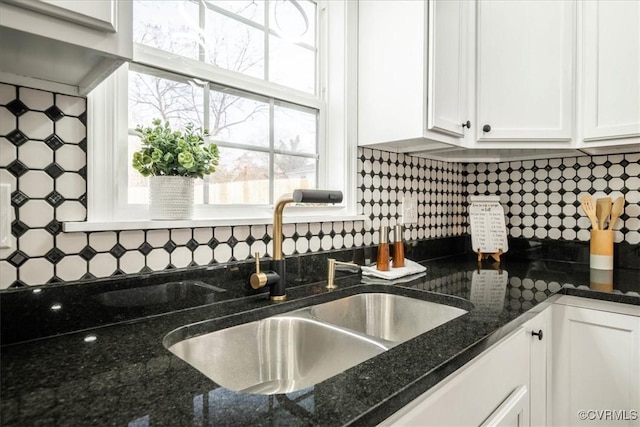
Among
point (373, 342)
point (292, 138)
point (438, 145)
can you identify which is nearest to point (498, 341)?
point (373, 342)

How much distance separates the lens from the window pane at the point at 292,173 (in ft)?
4.61

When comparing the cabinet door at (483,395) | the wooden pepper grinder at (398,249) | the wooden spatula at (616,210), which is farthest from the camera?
the wooden spatula at (616,210)

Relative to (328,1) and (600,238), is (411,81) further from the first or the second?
(600,238)

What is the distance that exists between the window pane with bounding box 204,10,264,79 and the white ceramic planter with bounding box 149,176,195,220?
51 cm

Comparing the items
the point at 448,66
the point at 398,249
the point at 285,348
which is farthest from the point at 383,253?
the point at 448,66

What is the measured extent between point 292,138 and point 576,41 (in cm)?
129

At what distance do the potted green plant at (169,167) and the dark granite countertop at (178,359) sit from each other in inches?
7.8

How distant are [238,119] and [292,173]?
0.30m

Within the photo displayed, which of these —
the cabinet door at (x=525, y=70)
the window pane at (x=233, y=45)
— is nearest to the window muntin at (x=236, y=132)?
the window pane at (x=233, y=45)

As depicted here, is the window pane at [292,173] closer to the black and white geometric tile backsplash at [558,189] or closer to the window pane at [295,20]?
the window pane at [295,20]

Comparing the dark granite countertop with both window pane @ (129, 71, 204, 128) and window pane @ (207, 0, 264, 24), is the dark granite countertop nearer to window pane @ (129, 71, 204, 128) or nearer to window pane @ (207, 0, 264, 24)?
window pane @ (129, 71, 204, 128)

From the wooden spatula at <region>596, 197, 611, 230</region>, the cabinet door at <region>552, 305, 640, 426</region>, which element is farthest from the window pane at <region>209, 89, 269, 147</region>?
the wooden spatula at <region>596, 197, 611, 230</region>

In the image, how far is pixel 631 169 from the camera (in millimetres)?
1699

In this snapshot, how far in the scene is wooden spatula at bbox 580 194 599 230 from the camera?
1664 millimetres
